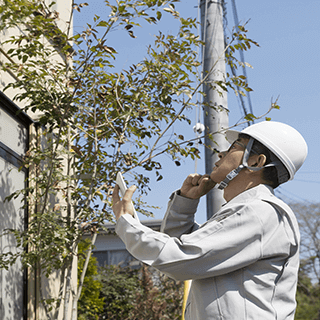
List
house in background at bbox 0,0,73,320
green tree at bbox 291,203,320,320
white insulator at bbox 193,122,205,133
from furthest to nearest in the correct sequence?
green tree at bbox 291,203,320,320, white insulator at bbox 193,122,205,133, house in background at bbox 0,0,73,320

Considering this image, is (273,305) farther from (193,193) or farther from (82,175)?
(82,175)

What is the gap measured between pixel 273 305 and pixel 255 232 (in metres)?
0.31

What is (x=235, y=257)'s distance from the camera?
6.11 feet

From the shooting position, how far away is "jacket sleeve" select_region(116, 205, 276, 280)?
6.02 ft

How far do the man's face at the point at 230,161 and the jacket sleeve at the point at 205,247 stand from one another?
36cm

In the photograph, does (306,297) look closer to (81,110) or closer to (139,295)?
(139,295)

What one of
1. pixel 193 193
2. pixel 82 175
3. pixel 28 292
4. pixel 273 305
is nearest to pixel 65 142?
pixel 82 175

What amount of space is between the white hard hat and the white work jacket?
0.25 metres

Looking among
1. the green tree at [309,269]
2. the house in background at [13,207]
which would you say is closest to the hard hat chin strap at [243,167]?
the house in background at [13,207]

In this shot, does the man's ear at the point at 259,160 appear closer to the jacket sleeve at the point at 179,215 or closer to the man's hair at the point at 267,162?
the man's hair at the point at 267,162

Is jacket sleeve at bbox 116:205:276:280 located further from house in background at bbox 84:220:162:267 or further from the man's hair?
house in background at bbox 84:220:162:267

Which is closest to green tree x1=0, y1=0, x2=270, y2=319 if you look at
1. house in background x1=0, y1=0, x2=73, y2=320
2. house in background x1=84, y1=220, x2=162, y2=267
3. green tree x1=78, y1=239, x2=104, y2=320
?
house in background x1=0, y1=0, x2=73, y2=320

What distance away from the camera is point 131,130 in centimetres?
463

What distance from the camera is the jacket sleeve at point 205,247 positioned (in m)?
Answer: 1.84
